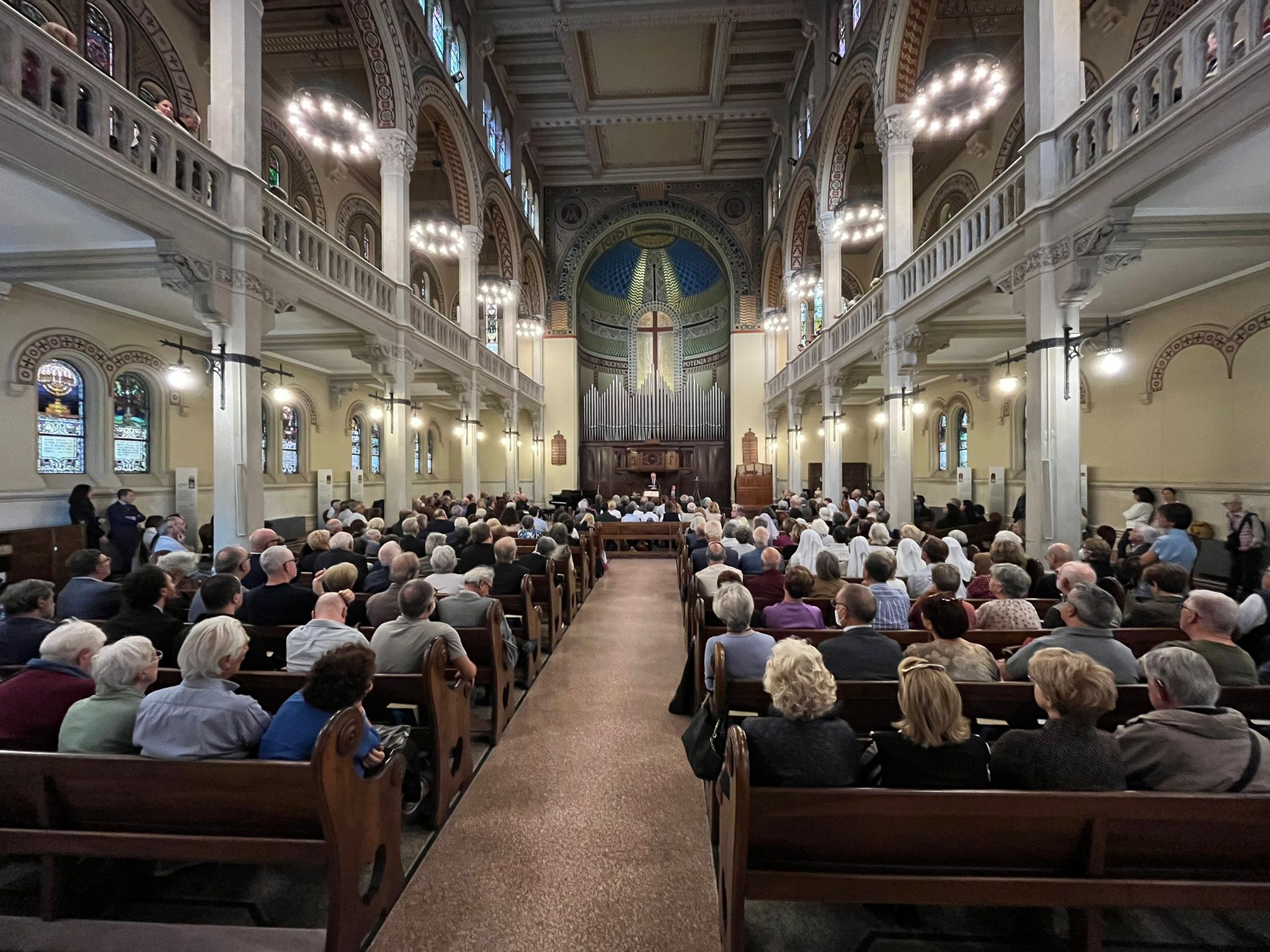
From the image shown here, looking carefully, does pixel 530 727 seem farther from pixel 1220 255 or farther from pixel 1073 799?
pixel 1220 255

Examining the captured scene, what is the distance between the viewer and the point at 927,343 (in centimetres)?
Answer: 929

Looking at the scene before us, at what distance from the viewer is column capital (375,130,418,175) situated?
1032 centimetres

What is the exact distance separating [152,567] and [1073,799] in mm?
4296

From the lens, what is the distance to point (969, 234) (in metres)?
7.50

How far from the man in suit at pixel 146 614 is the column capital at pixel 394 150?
9253 millimetres

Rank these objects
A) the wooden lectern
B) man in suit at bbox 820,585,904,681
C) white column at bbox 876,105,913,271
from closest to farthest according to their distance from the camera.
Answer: man in suit at bbox 820,585,904,681
white column at bbox 876,105,913,271
the wooden lectern

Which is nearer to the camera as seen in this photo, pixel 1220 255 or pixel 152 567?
pixel 152 567

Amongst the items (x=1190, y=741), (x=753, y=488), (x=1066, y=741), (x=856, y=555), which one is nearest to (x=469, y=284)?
(x=753, y=488)

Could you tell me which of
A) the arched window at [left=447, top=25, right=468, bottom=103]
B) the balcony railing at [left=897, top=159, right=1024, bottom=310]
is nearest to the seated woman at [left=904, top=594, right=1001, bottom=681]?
the balcony railing at [left=897, top=159, right=1024, bottom=310]

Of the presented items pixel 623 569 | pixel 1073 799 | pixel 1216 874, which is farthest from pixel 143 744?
pixel 623 569

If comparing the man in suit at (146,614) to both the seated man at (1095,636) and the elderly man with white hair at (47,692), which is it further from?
the seated man at (1095,636)

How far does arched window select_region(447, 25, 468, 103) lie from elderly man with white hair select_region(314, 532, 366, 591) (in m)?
11.4

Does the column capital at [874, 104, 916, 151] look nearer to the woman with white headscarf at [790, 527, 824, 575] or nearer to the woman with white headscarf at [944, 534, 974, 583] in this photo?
the woman with white headscarf at [790, 527, 824, 575]

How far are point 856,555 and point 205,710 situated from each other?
6203 mm
